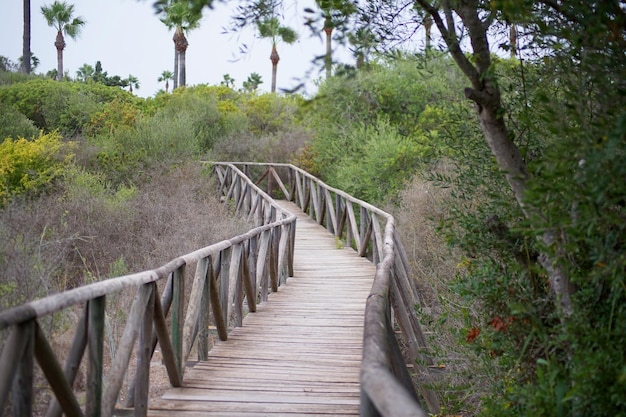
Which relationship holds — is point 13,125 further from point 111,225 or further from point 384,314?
point 384,314

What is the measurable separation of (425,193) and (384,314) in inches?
380

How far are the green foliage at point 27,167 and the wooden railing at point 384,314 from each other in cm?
435

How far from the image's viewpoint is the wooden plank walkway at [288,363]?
14.2 ft

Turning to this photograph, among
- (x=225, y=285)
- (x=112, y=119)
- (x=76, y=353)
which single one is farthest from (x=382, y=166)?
(x=76, y=353)

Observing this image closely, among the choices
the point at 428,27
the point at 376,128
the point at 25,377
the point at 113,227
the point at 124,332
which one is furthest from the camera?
the point at 376,128

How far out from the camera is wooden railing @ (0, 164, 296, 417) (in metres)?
2.73

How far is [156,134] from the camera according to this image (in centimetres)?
1975

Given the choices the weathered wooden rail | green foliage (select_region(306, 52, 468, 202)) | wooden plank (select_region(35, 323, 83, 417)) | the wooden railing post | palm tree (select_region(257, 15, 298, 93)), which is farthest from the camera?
green foliage (select_region(306, 52, 468, 202))

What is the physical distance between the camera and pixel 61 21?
44688mm

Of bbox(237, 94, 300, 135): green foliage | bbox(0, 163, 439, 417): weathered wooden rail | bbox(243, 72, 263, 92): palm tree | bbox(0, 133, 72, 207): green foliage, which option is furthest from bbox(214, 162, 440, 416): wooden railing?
bbox(243, 72, 263, 92): palm tree

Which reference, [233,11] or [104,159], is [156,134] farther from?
[233,11]

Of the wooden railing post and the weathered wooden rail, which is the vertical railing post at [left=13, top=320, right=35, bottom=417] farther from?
the wooden railing post

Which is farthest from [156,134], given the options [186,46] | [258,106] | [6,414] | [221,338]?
[186,46]

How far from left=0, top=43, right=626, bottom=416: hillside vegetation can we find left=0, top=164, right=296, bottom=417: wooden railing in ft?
4.45
